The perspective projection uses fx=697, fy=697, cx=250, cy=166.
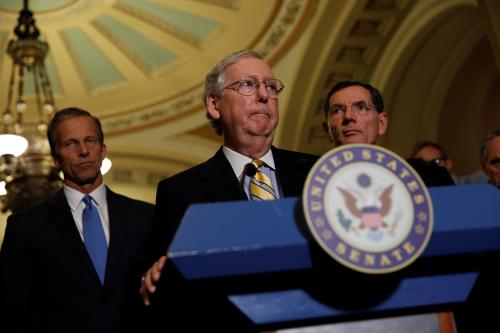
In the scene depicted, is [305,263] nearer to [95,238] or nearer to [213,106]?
[213,106]

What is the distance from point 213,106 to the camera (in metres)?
1.93

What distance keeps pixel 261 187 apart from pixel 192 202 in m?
0.17

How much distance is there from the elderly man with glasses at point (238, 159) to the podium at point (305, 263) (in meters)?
0.54

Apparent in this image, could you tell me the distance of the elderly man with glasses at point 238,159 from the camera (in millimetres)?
1600

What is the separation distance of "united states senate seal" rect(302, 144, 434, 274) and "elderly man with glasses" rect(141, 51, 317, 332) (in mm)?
532

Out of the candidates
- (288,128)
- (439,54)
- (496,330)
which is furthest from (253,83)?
(288,128)

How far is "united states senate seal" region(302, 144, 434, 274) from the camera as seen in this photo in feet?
3.20

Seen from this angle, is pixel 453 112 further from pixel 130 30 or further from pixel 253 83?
pixel 253 83

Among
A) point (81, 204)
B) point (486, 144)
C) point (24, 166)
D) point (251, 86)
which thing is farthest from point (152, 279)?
point (24, 166)

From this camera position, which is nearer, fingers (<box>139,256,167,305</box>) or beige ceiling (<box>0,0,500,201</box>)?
fingers (<box>139,256,167,305</box>)

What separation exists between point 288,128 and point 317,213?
7.01m

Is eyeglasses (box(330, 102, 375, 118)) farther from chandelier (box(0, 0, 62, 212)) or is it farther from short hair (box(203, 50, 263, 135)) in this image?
chandelier (box(0, 0, 62, 212))

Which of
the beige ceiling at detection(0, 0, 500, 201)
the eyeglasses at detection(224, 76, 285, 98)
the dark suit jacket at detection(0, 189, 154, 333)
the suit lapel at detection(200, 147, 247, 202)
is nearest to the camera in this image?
the suit lapel at detection(200, 147, 247, 202)

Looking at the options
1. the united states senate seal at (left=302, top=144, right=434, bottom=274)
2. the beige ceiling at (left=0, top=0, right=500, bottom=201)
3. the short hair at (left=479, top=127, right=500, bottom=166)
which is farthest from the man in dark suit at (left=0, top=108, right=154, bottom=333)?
the beige ceiling at (left=0, top=0, right=500, bottom=201)
